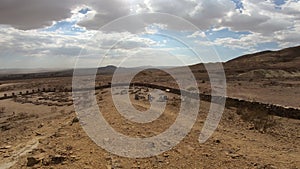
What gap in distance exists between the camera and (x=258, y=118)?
14.0 metres

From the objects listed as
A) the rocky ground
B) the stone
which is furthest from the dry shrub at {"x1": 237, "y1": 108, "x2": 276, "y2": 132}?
the stone

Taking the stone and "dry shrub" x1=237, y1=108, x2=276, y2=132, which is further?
"dry shrub" x1=237, y1=108, x2=276, y2=132

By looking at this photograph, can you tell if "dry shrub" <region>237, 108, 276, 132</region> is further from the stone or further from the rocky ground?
the stone

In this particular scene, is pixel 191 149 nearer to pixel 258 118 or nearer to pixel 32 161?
pixel 32 161

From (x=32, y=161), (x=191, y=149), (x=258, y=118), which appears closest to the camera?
(x=32, y=161)

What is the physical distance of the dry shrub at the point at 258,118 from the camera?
12547 mm

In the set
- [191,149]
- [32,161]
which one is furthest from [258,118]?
[32,161]

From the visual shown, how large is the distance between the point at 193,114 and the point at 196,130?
370 cm

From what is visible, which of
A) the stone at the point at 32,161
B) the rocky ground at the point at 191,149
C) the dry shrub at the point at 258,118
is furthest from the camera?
the dry shrub at the point at 258,118

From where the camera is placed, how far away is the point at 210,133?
11.5m

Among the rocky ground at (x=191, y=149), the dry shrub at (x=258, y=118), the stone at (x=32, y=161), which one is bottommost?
the stone at (x=32, y=161)

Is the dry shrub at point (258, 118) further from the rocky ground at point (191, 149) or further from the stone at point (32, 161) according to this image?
the stone at point (32, 161)

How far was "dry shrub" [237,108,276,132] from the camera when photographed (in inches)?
494

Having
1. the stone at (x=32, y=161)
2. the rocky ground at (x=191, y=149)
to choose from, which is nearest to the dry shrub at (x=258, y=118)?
the rocky ground at (x=191, y=149)
